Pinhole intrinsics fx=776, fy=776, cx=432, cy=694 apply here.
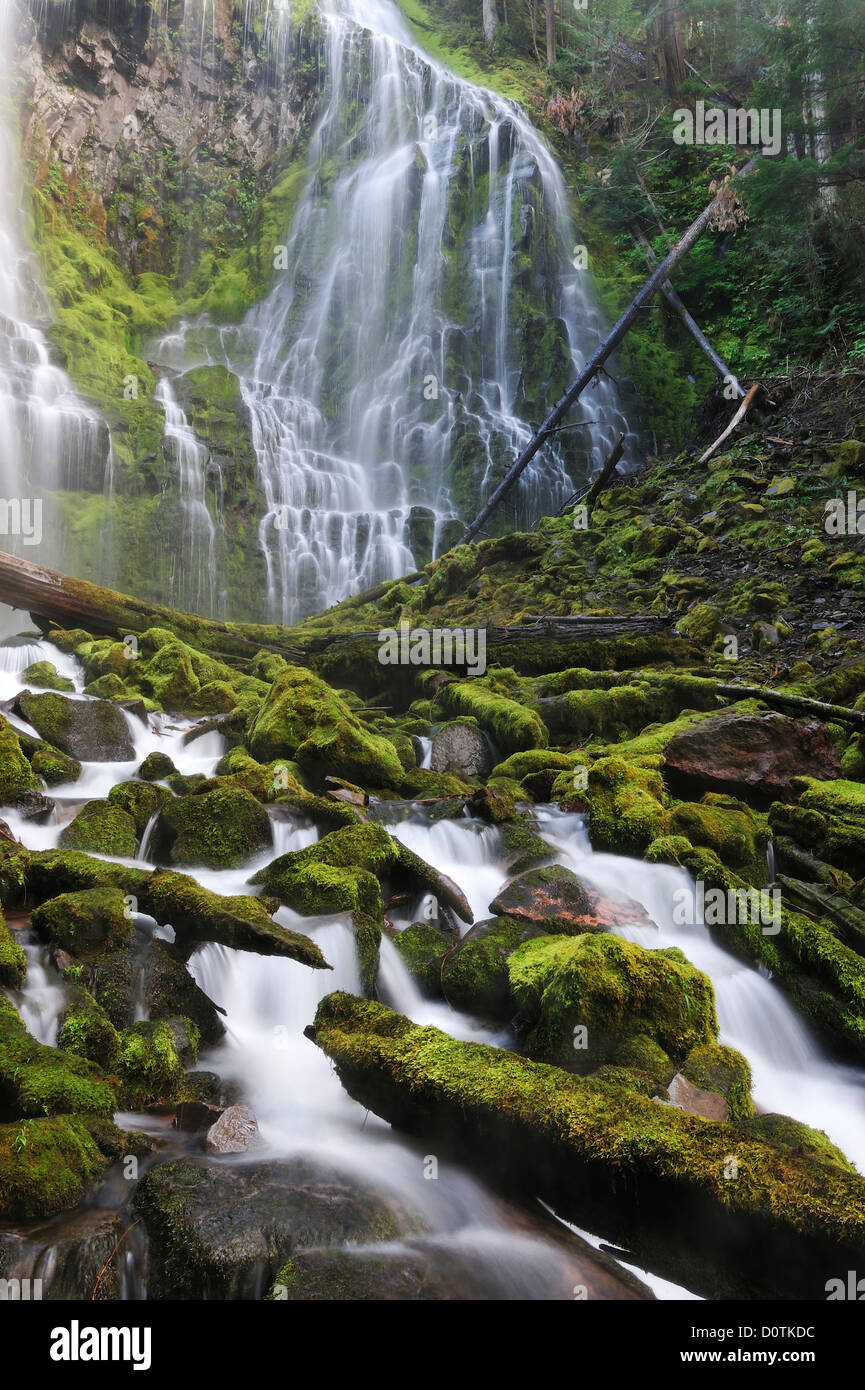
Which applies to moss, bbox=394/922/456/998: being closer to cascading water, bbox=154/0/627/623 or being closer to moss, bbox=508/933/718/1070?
moss, bbox=508/933/718/1070

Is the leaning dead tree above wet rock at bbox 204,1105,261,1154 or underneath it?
above

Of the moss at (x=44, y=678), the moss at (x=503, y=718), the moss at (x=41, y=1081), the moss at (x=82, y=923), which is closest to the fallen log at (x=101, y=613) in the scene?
the moss at (x=44, y=678)

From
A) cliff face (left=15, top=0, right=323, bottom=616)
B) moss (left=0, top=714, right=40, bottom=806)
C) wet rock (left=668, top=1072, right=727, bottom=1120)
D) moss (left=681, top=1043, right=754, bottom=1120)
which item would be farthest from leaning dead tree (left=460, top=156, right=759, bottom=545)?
wet rock (left=668, top=1072, right=727, bottom=1120)

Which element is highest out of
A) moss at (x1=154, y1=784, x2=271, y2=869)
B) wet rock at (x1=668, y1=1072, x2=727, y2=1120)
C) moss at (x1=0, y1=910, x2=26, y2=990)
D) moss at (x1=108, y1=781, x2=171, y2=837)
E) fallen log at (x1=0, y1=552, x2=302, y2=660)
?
fallen log at (x1=0, y1=552, x2=302, y2=660)

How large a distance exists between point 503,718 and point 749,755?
2.49m

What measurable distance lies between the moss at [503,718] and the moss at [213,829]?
3.21 m

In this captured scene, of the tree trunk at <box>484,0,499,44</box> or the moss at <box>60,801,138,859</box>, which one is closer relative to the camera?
the moss at <box>60,801,138,859</box>

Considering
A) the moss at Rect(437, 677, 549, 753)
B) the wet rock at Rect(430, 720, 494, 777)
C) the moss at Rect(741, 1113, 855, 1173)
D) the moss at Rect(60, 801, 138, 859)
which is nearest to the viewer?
the moss at Rect(741, 1113, 855, 1173)

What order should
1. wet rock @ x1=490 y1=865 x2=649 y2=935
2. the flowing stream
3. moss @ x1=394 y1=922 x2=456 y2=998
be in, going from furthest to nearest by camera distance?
1. wet rock @ x1=490 y1=865 x2=649 y2=935
2. moss @ x1=394 y1=922 x2=456 y2=998
3. the flowing stream

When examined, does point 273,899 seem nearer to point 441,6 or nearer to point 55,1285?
point 55,1285

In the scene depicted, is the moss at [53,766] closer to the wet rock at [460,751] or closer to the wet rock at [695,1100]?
the wet rock at [460,751]

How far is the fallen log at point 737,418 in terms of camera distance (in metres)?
15.3

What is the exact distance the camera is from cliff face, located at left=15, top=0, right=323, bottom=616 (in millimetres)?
18344

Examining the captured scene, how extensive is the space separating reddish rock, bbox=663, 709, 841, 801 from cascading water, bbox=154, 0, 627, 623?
43.8 ft
